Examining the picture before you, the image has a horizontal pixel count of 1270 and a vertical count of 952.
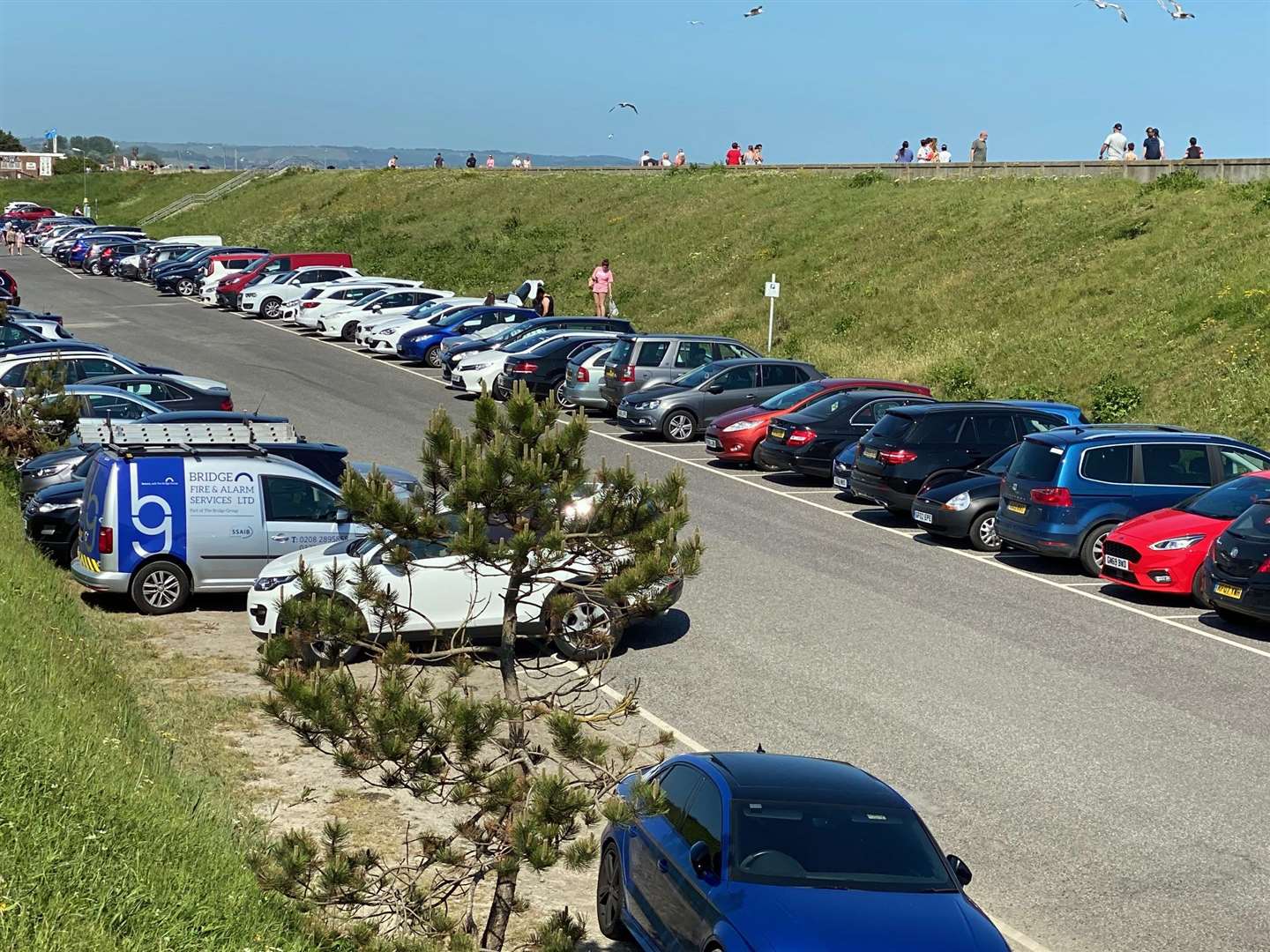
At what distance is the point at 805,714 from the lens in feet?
44.1

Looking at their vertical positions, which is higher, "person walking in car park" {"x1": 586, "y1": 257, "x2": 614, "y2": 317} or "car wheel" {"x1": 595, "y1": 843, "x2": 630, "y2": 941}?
"person walking in car park" {"x1": 586, "y1": 257, "x2": 614, "y2": 317}

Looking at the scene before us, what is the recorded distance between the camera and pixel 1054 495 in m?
19.0

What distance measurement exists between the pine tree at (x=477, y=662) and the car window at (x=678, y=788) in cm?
75

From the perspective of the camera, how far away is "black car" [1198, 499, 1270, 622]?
15875 mm

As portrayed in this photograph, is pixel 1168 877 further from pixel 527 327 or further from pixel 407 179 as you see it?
pixel 407 179

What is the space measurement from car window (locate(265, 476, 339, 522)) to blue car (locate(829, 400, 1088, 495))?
8759mm

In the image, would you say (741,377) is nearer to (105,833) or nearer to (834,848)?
(834,848)

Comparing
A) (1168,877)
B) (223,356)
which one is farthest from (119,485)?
(223,356)

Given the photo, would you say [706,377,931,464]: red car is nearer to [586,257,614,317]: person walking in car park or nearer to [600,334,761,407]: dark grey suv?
[600,334,761,407]: dark grey suv

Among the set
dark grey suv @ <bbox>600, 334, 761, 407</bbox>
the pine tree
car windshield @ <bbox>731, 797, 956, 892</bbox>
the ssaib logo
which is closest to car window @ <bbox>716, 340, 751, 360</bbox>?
dark grey suv @ <bbox>600, 334, 761, 407</bbox>

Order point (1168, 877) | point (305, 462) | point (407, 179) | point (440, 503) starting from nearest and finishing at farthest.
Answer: point (440, 503)
point (1168, 877)
point (305, 462)
point (407, 179)

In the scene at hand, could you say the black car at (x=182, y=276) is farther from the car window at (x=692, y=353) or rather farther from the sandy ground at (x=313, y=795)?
the sandy ground at (x=313, y=795)

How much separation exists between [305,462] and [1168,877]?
1167cm

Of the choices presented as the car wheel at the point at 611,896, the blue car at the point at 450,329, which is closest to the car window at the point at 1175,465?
the car wheel at the point at 611,896
